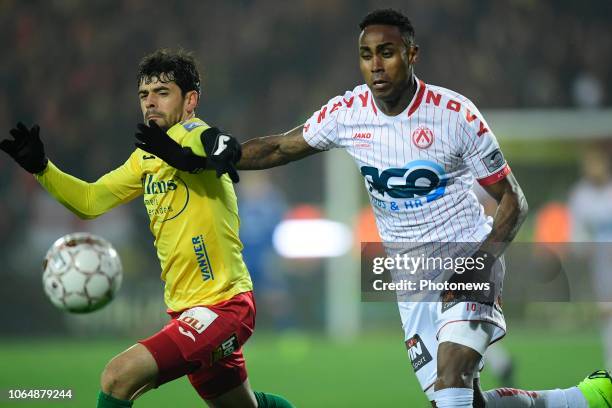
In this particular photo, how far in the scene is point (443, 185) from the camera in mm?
5168

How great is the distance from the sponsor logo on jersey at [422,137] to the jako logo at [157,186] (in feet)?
3.89

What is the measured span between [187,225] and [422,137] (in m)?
1.21

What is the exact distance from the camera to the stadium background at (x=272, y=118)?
43.9 ft

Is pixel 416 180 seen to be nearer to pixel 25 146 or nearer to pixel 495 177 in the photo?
pixel 495 177

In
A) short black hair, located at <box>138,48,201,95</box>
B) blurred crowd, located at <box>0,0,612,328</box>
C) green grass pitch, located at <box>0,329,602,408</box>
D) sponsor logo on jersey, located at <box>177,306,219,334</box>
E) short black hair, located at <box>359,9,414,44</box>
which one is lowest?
green grass pitch, located at <box>0,329,602,408</box>

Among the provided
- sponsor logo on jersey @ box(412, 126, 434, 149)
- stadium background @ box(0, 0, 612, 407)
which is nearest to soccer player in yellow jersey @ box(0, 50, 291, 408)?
sponsor logo on jersey @ box(412, 126, 434, 149)

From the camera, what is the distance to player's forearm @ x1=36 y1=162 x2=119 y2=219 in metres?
5.33

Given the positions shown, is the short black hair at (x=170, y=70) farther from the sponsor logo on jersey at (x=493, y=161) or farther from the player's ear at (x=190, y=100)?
the sponsor logo on jersey at (x=493, y=161)

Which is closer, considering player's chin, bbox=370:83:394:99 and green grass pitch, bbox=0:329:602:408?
player's chin, bbox=370:83:394:99

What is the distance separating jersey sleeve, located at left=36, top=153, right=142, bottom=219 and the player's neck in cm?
130

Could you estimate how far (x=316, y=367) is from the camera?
36.6 feet

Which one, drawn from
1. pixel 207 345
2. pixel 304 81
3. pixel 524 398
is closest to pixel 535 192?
pixel 304 81

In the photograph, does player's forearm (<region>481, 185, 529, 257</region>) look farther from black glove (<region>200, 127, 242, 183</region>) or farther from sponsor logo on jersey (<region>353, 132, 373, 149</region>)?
black glove (<region>200, 127, 242, 183</region>)

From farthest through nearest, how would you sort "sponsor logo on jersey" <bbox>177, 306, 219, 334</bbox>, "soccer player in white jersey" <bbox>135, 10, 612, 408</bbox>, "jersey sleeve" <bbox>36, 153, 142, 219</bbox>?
1. "jersey sleeve" <bbox>36, 153, 142, 219</bbox>
2. "soccer player in white jersey" <bbox>135, 10, 612, 408</bbox>
3. "sponsor logo on jersey" <bbox>177, 306, 219, 334</bbox>
